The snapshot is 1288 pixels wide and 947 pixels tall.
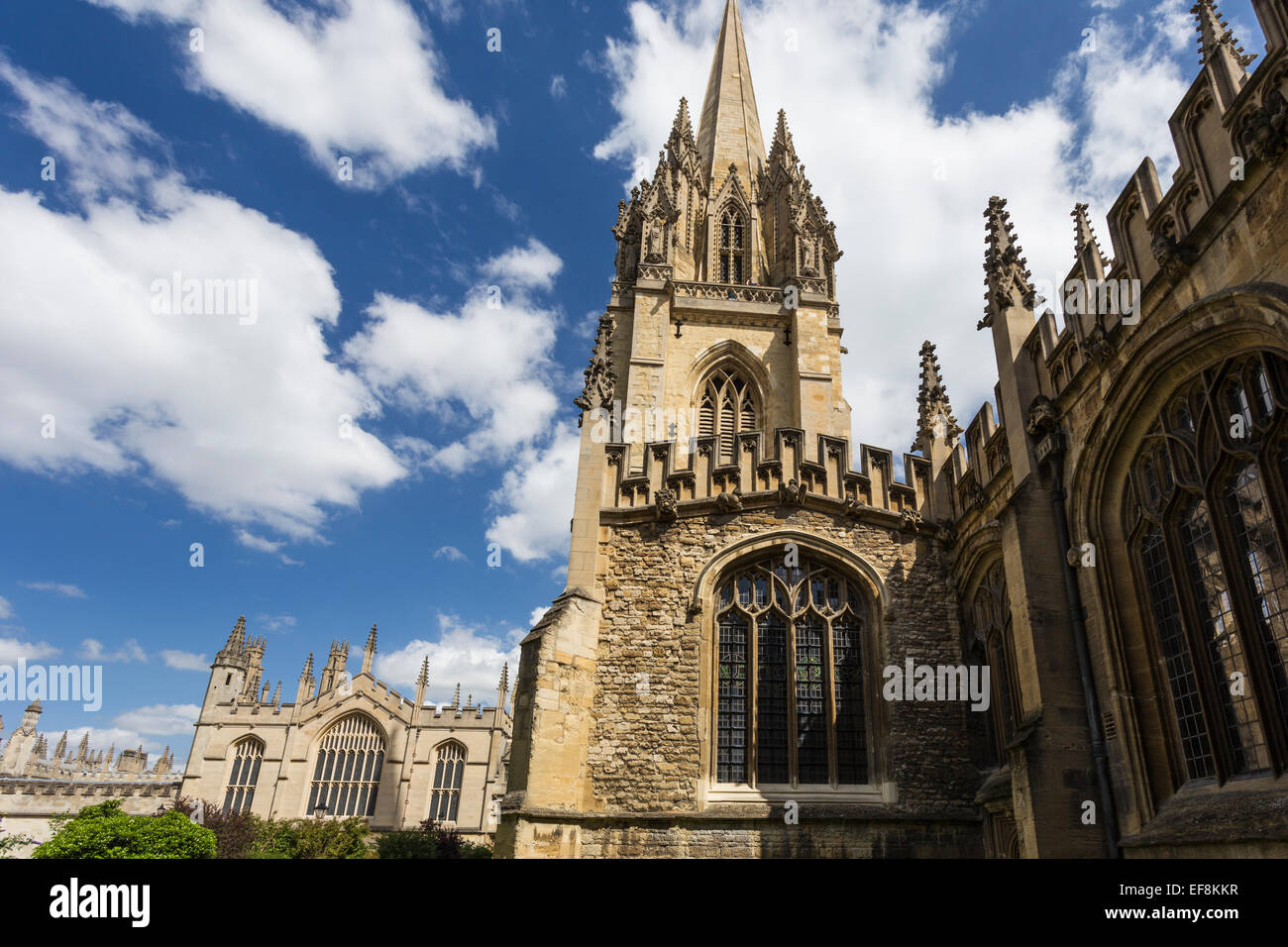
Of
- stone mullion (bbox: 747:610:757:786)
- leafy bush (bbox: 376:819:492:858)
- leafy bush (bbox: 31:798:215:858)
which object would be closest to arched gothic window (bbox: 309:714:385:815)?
leafy bush (bbox: 376:819:492:858)

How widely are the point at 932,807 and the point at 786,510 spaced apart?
18.4 feet

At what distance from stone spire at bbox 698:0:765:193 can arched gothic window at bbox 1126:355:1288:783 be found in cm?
2413

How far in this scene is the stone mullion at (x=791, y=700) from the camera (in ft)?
41.2

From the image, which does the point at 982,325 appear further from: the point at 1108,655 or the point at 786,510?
the point at 1108,655

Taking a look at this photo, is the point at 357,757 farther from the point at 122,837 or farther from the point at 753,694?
the point at 753,694

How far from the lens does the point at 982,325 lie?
12148 mm

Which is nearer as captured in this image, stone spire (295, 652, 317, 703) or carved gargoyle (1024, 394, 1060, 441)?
carved gargoyle (1024, 394, 1060, 441)

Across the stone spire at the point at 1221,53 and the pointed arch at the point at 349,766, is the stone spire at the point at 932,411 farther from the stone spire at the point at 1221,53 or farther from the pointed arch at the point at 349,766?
the pointed arch at the point at 349,766

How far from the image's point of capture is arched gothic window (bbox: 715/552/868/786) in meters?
12.7

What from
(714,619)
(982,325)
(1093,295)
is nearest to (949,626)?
(714,619)

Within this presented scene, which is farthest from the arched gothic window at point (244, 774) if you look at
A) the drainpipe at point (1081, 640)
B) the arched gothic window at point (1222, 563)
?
the arched gothic window at point (1222, 563)

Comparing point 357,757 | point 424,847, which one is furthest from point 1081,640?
point 357,757

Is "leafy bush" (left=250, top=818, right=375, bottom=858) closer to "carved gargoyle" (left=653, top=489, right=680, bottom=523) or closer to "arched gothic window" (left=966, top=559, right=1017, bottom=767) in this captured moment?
"carved gargoyle" (left=653, top=489, right=680, bottom=523)

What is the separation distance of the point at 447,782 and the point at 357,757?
560 centimetres
